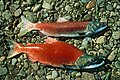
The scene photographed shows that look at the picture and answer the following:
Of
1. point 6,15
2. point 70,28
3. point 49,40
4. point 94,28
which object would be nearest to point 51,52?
point 49,40

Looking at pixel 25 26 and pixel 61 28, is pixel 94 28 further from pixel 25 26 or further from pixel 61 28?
pixel 25 26

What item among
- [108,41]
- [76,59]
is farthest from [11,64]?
[108,41]

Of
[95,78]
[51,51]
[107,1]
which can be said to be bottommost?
[95,78]

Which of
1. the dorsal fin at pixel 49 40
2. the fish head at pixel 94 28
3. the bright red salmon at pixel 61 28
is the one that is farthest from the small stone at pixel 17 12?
the fish head at pixel 94 28

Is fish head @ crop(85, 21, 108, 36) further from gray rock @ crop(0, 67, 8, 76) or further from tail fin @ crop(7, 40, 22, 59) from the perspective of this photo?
gray rock @ crop(0, 67, 8, 76)

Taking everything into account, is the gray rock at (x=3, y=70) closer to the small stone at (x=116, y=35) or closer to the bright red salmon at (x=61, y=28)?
the bright red salmon at (x=61, y=28)

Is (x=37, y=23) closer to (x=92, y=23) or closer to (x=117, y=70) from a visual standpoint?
(x=92, y=23)
